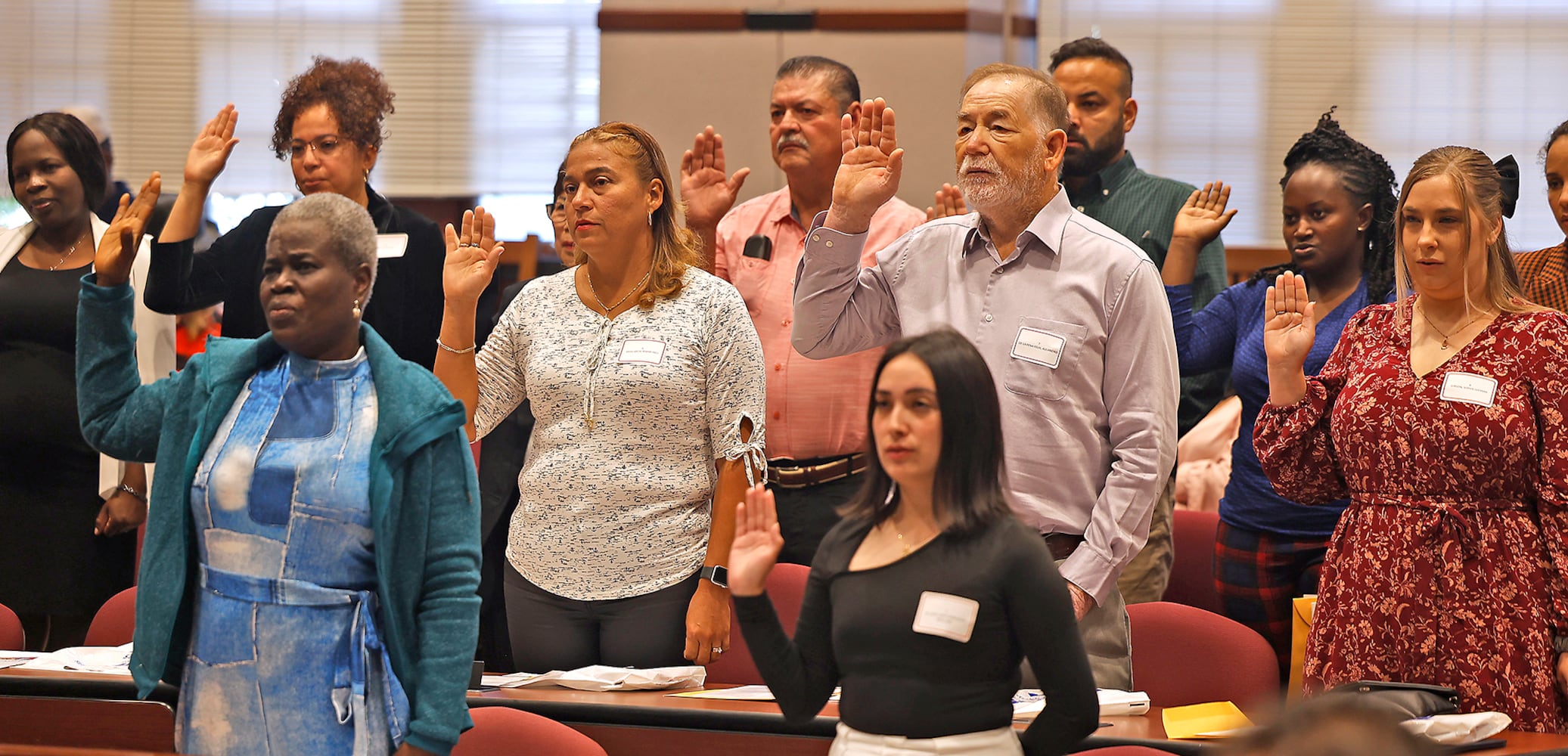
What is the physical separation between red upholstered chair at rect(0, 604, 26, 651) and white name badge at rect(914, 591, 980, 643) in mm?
2061

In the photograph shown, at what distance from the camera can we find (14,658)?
2.66 meters

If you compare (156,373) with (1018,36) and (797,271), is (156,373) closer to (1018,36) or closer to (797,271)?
(797,271)

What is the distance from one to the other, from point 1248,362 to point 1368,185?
0.47 m

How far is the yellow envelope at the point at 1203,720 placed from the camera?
2.19 meters

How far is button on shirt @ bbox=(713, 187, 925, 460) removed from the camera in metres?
3.08

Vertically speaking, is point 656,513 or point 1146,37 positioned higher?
point 1146,37

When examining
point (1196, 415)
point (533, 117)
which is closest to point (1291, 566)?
point (1196, 415)

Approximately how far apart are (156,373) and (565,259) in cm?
103

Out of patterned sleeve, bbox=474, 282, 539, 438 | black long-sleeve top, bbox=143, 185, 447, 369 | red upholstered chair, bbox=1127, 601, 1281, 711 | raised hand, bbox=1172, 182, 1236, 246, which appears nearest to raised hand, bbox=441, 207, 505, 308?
patterned sleeve, bbox=474, 282, 539, 438

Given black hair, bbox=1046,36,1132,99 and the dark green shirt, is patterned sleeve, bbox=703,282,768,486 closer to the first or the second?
the dark green shirt

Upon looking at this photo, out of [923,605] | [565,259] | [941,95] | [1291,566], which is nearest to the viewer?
[923,605]

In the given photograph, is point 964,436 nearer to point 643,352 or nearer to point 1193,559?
point 643,352

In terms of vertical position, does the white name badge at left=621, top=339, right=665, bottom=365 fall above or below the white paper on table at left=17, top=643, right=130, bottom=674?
above

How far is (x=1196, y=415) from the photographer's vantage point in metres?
3.54
